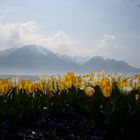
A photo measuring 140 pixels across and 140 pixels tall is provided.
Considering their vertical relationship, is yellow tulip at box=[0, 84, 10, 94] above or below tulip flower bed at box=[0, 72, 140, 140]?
above

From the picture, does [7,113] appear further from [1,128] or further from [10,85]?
[10,85]

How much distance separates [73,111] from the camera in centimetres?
845

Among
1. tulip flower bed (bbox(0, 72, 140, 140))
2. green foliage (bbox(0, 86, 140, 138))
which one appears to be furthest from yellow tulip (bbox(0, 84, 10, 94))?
green foliage (bbox(0, 86, 140, 138))

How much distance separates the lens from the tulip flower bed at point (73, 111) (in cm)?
750

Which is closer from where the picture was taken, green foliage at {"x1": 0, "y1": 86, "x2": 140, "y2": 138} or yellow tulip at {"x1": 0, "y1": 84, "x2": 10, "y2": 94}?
green foliage at {"x1": 0, "y1": 86, "x2": 140, "y2": 138}

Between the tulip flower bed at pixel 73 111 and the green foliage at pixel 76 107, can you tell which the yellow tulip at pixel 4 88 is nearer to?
the tulip flower bed at pixel 73 111

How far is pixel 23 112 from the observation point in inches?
328

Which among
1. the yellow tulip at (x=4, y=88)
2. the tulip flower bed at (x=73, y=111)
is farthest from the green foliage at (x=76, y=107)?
the yellow tulip at (x=4, y=88)

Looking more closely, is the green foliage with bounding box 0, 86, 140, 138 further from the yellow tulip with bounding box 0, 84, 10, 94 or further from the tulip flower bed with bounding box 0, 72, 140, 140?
the yellow tulip with bounding box 0, 84, 10, 94

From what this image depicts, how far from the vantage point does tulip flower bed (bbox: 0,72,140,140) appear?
24.6ft

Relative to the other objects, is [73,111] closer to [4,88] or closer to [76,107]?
[76,107]

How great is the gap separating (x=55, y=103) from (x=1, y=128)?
1.28 m

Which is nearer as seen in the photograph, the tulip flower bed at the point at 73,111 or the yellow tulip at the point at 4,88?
the tulip flower bed at the point at 73,111

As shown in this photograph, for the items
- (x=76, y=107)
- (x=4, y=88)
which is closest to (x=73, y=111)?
(x=76, y=107)
